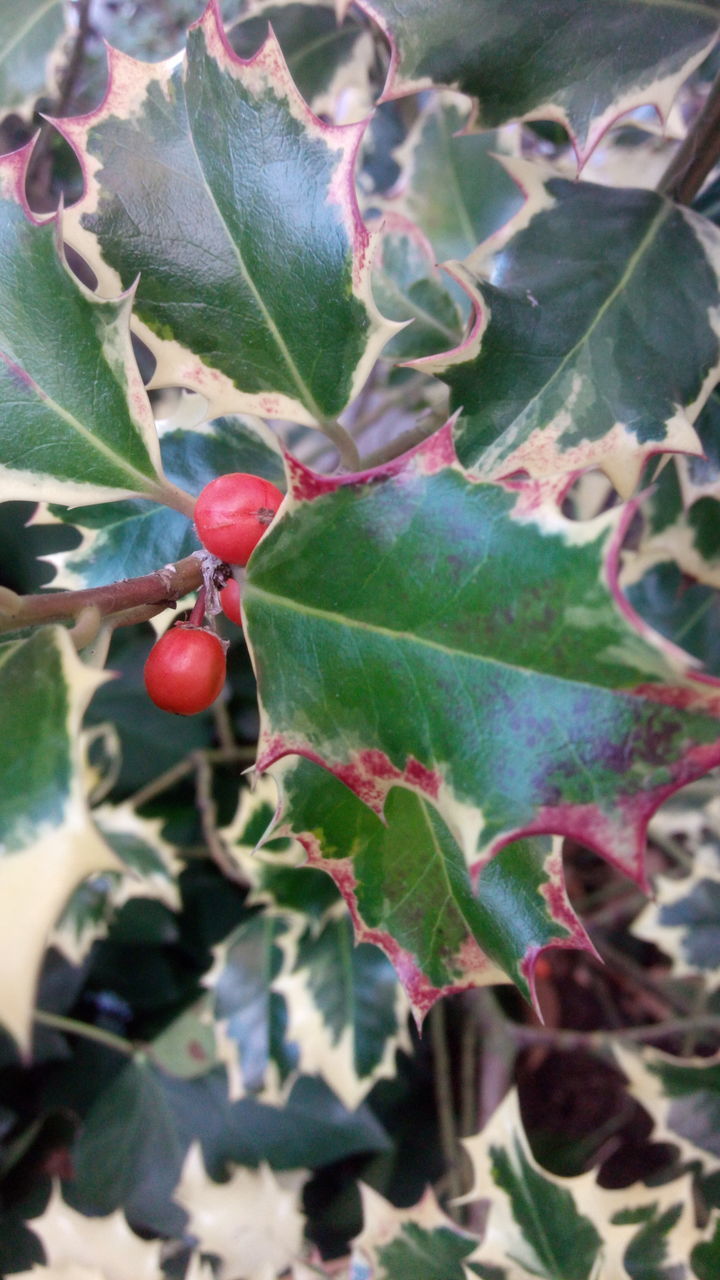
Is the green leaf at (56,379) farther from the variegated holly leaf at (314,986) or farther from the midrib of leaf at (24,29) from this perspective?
the midrib of leaf at (24,29)

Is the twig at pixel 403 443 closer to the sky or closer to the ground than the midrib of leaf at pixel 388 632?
closer to the ground

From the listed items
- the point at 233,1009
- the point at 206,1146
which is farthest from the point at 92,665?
the point at 206,1146

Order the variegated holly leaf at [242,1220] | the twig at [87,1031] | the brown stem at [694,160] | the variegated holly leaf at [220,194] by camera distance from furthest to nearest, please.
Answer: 1. the twig at [87,1031]
2. the variegated holly leaf at [242,1220]
3. the brown stem at [694,160]
4. the variegated holly leaf at [220,194]

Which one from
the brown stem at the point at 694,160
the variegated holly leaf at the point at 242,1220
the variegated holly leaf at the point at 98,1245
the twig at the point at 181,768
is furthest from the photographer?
the twig at the point at 181,768

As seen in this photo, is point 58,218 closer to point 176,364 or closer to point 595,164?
point 176,364

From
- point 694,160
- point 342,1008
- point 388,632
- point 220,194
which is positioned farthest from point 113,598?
point 342,1008

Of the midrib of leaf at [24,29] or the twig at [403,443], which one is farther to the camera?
the midrib of leaf at [24,29]

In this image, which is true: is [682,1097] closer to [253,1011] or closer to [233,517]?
[253,1011]

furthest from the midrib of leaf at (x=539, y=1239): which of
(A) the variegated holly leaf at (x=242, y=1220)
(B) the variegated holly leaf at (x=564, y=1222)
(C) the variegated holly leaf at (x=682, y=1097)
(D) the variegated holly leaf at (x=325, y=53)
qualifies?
(D) the variegated holly leaf at (x=325, y=53)
